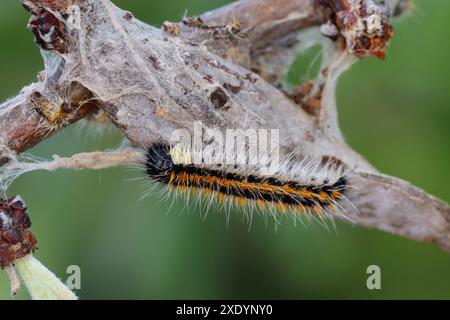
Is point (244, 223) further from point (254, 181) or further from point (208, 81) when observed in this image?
point (208, 81)

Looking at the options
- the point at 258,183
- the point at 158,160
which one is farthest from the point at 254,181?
the point at 158,160

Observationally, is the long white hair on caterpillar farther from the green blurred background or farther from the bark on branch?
the green blurred background

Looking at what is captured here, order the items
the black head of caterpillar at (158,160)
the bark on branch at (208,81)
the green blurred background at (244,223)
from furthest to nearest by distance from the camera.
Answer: the green blurred background at (244,223)
the black head of caterpillar at (158,160)
the bark on branch at (208,81)

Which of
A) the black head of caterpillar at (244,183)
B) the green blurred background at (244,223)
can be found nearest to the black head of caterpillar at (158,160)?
the black head of caterpillar at (244,183)

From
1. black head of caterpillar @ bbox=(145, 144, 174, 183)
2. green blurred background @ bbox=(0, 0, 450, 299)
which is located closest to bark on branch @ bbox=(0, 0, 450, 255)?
black head of caterpillar @ bbox=(145, 144, 174, 183)

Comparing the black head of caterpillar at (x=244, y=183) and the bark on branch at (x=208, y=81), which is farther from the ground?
the bark on branch at (x=208, y=81)

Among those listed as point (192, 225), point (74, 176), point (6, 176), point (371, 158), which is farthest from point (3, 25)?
point (371, 158)

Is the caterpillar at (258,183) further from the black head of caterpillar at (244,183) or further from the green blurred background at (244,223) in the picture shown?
the green blurred background at (244,223)
